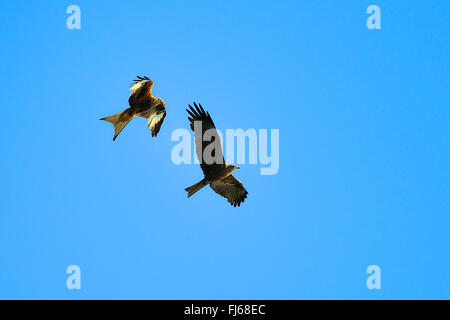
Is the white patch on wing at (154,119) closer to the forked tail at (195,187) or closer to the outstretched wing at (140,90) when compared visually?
the outstretched wing at (140,90)

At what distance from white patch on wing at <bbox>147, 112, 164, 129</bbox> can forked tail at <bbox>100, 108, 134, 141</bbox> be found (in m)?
0.44

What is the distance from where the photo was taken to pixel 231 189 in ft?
45.0

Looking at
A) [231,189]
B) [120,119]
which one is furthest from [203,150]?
[120,119]

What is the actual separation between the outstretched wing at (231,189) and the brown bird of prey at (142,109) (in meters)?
1.91

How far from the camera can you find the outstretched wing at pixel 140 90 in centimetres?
1316

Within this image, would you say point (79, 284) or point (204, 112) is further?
point (79, 284)

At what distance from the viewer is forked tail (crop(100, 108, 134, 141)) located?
13.0 m

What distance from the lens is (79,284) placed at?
14227 mm

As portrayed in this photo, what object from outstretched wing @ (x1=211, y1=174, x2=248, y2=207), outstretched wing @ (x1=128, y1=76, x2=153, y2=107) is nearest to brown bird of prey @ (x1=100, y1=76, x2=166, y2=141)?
outstretched wing @ (x1=128, y1=76, x2=153, y2=107)

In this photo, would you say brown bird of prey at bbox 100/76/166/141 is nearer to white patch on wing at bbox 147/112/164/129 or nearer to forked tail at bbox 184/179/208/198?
white patch on wing at bbox 147/112/164/129
